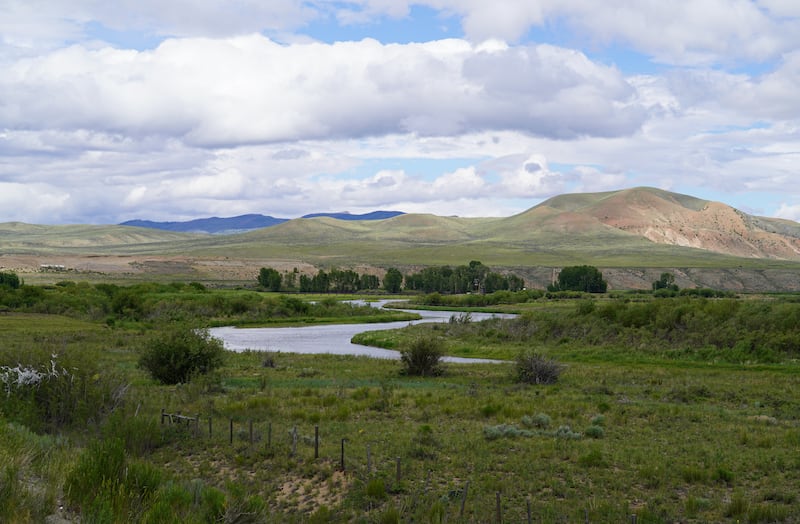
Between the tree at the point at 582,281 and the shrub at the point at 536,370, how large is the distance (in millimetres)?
103612

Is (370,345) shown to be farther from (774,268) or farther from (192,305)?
(774,268)

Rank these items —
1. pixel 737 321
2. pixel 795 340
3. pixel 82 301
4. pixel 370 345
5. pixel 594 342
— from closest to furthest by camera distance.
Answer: pixel 795 340, pixel 737 321, pixel 594 342, pixel 370 345, pixel 82 301

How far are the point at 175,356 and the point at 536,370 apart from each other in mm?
14561

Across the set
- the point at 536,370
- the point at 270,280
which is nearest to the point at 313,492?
the point at 536,370

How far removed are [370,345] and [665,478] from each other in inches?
1715

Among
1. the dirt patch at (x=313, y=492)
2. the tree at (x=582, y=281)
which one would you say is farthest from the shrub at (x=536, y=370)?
the tree at (x=582, y=281)

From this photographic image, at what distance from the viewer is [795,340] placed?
4019cm

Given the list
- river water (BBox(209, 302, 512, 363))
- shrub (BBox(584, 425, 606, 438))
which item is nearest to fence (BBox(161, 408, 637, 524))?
shrub (BBox(584, 425, 606, 438))

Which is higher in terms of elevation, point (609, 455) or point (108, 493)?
point (108, 493)

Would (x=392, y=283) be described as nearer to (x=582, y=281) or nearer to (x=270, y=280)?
(x=270, y=280)

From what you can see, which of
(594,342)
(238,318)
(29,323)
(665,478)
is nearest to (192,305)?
(238,318)

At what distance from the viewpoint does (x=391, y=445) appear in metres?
17.7

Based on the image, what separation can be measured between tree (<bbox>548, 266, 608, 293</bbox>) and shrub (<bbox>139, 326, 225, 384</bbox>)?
109m

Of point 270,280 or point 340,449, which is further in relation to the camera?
point 270,280
